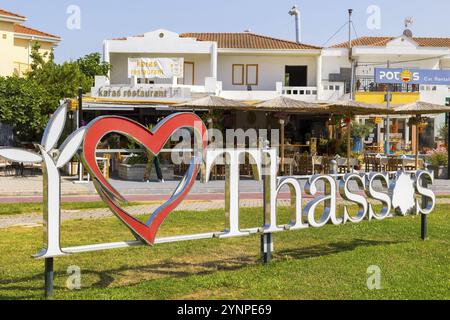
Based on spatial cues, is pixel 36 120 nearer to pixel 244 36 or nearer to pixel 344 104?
pixel 344 104

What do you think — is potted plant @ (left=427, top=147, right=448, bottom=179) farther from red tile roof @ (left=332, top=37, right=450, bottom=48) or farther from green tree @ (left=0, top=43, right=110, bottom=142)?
red tile roof @ (left=332, top=37, right=450, bottom=48)

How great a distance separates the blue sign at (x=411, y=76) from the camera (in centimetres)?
3334

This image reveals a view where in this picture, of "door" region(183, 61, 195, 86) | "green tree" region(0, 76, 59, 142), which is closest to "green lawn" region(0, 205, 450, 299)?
"green tree" region(0, 76, 59, 142)

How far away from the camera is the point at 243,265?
30.8ft

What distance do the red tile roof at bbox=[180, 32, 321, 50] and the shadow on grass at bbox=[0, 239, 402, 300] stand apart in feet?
88.2

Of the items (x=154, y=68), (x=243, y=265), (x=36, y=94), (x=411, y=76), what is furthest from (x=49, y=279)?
(x=411, y=76)

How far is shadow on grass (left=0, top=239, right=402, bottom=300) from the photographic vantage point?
7984mm

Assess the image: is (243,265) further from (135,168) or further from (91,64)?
(91,64)

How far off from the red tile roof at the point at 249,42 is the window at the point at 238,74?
1193 millimetres

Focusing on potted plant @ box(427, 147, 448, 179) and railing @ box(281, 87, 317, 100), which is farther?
railing @ box(281, 87, 317, 100)

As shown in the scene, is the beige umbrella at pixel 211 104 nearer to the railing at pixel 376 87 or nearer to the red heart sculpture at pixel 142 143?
the red heart sculpture at pixel 142 143

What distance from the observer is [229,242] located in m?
11.4

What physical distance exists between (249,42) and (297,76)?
359 centimetres
